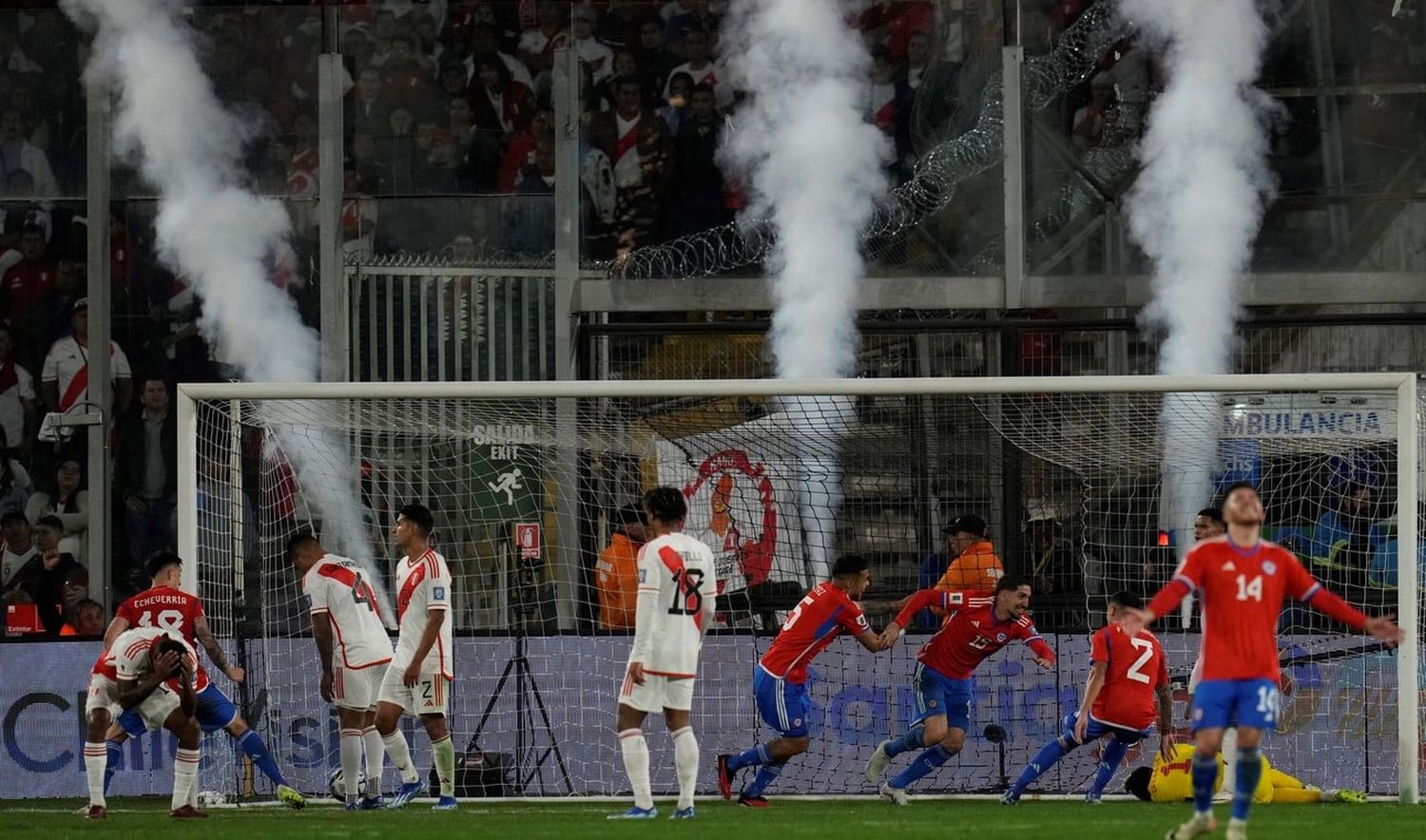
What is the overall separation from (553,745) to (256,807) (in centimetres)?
225

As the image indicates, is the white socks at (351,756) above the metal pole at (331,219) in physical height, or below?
below

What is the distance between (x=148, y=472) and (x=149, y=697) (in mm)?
6364

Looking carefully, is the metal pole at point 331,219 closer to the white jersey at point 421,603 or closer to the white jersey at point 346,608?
the white jersey at point 346,608

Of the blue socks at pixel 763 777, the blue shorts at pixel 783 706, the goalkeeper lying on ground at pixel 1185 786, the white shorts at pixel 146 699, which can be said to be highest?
the white shorts at pixel 146 699

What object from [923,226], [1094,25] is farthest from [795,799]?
[1094,25]

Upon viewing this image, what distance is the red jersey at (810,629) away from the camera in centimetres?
1245

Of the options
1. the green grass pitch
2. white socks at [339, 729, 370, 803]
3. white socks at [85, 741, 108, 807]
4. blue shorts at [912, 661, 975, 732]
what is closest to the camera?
the green grass pitch

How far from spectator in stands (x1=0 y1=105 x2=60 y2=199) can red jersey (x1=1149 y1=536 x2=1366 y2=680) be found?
13.2 meters

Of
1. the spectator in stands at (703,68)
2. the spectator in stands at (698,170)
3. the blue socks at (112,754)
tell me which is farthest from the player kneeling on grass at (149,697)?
the spectator in stands at (703,68)

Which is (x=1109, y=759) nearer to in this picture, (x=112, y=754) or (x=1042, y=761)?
(x=1042, y=761)

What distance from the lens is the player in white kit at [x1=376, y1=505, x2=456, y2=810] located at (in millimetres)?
11719

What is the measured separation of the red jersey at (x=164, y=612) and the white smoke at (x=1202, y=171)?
Result: 9.22m

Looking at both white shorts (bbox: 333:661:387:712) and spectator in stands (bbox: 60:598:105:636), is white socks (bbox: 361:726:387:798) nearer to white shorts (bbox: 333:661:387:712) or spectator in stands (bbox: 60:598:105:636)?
white shorts (bbox: 333:661:387:712)

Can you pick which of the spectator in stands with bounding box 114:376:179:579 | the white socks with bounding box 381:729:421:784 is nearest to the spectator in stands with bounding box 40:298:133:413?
the spectator in stands with bounding box 114:376:179:579
